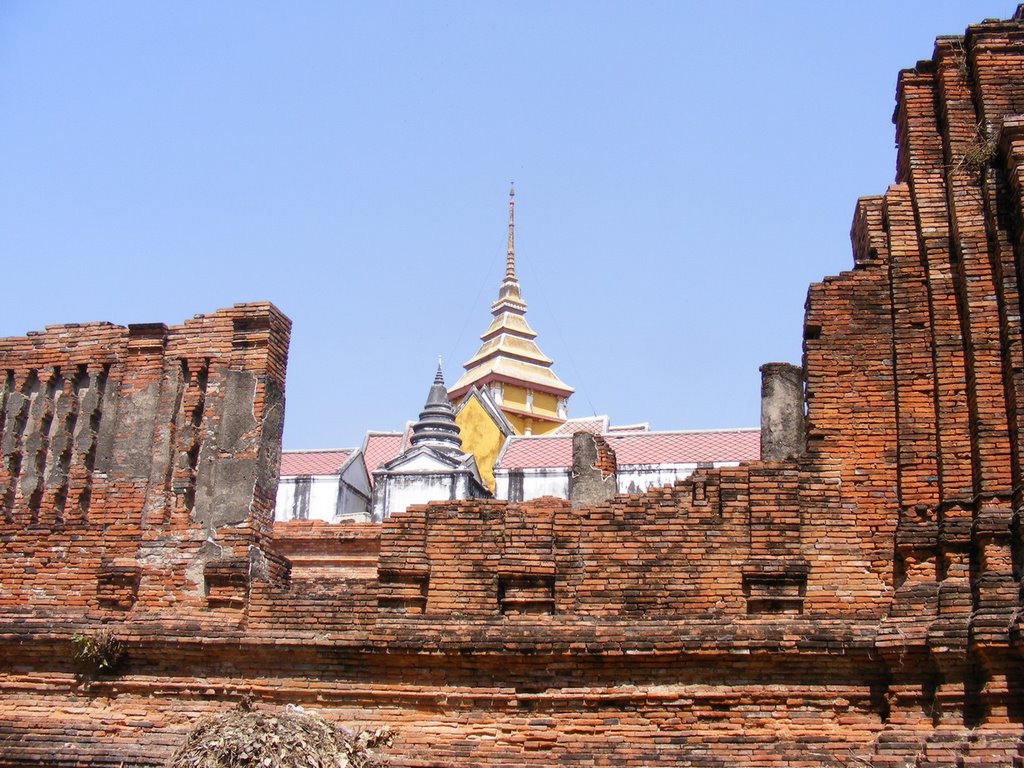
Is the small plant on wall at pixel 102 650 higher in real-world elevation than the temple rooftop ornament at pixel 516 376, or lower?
lower

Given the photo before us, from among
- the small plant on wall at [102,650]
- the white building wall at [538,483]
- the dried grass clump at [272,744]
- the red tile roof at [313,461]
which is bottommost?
the dried grass clump at [272,744]

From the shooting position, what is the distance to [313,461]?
26500mm

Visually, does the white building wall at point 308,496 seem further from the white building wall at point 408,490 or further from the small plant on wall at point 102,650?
the small plant on wall at point 102,650

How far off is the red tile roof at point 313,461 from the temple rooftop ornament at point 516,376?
14002 mm

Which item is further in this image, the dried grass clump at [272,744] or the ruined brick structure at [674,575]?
the ruined brick structure at [674,575]

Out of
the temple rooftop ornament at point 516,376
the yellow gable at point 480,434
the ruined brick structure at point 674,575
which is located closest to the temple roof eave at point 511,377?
the temple rooftop ornament at point 516,376

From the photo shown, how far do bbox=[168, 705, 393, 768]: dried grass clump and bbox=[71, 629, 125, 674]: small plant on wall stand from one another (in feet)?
4.78

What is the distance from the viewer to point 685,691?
1036 centimetres

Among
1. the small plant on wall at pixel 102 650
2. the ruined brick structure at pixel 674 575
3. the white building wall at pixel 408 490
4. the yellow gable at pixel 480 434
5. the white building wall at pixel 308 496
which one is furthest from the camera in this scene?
the yellow gable at pixel 480 434

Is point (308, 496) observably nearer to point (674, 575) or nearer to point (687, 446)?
point (687, 446)

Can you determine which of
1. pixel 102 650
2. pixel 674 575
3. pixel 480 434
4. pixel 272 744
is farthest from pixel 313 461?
pixel 272 744

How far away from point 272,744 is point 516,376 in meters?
32.5

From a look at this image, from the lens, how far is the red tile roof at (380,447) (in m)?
28.0

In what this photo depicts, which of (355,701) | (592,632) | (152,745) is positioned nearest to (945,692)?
(592,632)
